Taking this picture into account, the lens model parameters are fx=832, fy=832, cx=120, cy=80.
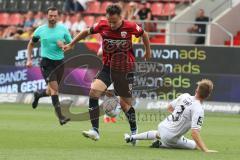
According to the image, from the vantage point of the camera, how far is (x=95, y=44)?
86.5ft

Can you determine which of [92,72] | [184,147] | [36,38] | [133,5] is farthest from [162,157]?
[133,5]

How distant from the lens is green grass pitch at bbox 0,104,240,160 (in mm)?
11133

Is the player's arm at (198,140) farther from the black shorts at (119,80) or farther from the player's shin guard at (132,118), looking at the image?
the black shorts at (119,80)

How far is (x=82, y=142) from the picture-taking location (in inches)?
527

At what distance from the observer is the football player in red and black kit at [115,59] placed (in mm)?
13008

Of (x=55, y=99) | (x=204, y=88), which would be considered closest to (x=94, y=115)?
(x=204, y=88)

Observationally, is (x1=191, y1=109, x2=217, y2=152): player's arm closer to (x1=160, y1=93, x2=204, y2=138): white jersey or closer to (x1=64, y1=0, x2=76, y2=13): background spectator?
(x1=160, y1=93, x2=204, y2=138): white jersey

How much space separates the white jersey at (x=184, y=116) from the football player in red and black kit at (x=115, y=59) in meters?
1.18

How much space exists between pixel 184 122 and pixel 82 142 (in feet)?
6.64

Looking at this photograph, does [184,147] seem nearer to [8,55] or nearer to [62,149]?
[62,149]

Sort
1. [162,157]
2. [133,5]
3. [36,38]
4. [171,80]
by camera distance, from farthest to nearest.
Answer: [133,5] < [171,80] < [36,38] < [162,157]

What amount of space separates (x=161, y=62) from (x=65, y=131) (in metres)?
10.6

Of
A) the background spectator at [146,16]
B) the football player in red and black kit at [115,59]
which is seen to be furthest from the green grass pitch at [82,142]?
the background spectator at [146,16]

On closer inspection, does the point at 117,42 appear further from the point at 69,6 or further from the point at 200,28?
the point at 69,6
